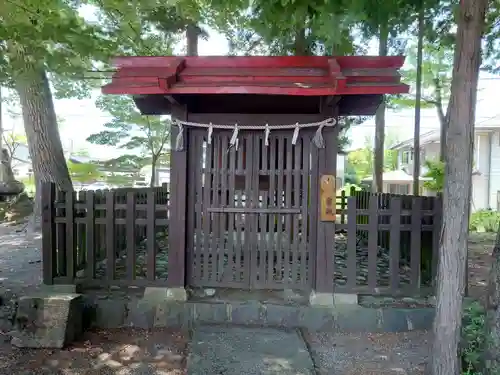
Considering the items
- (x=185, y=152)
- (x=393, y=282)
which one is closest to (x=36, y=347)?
(x=185, y=152)

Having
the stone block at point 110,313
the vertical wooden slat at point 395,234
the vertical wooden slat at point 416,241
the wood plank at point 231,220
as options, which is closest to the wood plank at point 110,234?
the stone block at point 110,313

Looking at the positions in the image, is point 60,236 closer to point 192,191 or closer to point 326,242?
point 192,191

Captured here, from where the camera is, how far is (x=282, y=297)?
5238mm

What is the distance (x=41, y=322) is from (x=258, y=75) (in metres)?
3.40

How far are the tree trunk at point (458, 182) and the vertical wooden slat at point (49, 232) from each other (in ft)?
13.8

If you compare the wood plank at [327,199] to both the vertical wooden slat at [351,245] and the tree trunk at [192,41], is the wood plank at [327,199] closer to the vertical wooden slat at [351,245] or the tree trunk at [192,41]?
the vertical wooden slat at [351,245]

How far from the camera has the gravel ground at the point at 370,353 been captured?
3969 mm

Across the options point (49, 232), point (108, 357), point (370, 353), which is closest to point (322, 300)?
point (370, 353)

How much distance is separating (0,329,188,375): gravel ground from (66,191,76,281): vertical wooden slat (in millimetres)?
858

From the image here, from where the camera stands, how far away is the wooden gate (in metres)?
5.25

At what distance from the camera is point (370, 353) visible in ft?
14.3

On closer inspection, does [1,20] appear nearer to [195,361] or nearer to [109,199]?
[109,199]

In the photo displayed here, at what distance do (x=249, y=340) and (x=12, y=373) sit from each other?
7.10 ft

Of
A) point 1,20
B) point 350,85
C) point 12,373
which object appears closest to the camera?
point 12,373
